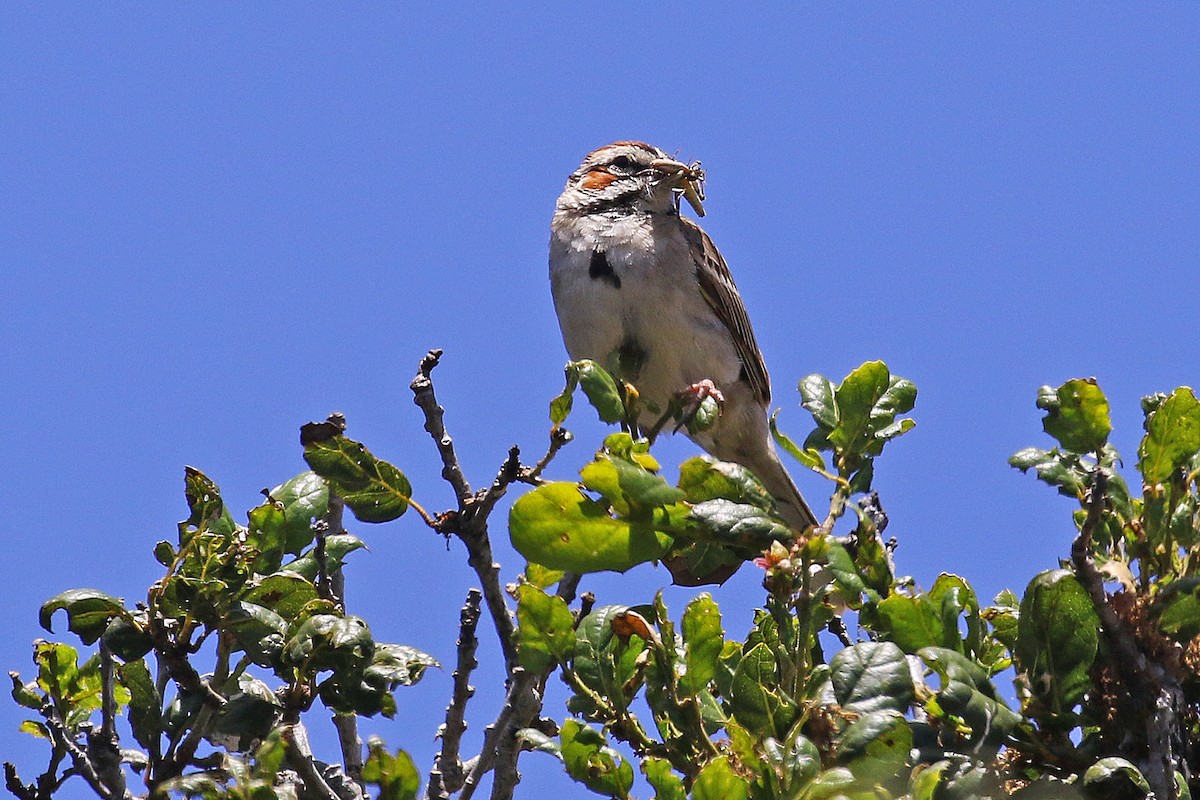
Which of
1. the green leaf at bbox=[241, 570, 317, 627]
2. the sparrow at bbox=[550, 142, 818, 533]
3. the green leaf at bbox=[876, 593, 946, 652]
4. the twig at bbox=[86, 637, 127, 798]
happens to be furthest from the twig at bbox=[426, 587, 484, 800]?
the sparrow at bbox=[550, 142, 818, 533]

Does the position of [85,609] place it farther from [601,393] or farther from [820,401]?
[820,401]

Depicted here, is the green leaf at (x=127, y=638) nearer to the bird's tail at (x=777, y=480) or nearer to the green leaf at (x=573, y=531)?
the green leaf at (x=573, y=531)

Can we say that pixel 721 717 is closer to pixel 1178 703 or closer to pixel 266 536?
pixel 1178 703

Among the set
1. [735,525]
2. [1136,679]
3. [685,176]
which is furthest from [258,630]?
[685,176]

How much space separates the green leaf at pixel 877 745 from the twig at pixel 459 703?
1.06m

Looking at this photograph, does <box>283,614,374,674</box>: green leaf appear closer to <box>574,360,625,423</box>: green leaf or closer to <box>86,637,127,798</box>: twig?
<box>86,637,127,798</box>: twig

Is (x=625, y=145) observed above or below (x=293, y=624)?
above

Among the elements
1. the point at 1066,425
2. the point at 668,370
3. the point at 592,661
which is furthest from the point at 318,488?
the point at 668,370

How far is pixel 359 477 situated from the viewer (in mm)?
2758

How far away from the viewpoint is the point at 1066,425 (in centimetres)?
252

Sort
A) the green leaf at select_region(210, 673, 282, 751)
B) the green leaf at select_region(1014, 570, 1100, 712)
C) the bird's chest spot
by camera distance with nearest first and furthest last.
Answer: the green leaf at select_region(1014, 570, 1100, 712) < the green leaf at select_region(210, 673, 282, 751) < the bird's chest spot

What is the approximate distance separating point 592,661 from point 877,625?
474 millimetres

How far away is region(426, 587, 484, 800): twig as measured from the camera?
292 centimetres

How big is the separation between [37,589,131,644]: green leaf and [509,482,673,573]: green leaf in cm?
90
